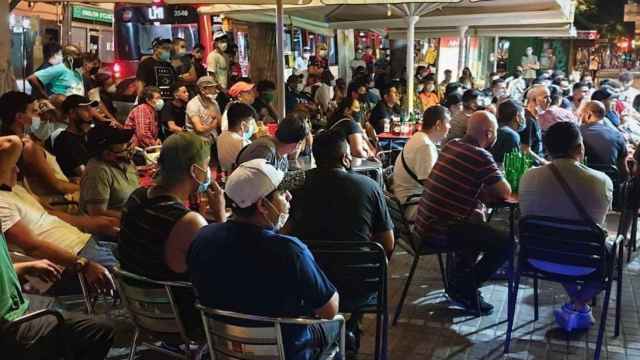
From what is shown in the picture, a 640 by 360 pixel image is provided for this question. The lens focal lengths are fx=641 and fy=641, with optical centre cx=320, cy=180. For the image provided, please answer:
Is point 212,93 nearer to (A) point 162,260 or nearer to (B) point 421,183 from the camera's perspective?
(B) point 421,183

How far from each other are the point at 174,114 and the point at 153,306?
5.40m

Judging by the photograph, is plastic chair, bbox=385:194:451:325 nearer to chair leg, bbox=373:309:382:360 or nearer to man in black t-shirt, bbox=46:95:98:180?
chair leg, bbox=373:309:382:360

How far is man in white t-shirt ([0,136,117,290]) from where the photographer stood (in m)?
3.28

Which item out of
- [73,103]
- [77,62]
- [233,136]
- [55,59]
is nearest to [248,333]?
[233,136]

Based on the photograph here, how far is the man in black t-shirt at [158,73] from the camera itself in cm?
911

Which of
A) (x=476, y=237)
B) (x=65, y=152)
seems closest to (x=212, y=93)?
(x=65, y=152)

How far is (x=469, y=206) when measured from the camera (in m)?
4.49

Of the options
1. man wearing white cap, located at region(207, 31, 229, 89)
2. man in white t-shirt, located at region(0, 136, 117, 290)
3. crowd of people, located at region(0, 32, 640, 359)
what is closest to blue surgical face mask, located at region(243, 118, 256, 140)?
crowd of people, located at region(0, 32, 640, 359)

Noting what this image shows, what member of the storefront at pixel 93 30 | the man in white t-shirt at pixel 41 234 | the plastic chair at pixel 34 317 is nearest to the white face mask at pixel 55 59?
the man in white t-shirt at pixel 41 234

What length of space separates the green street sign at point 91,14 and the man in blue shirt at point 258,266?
12.6 meters

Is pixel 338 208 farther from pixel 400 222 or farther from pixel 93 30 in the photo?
pixel 93 30

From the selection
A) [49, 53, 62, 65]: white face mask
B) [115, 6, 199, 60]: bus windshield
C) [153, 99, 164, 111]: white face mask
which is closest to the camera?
[153, 99, 164, 111]: white face mask

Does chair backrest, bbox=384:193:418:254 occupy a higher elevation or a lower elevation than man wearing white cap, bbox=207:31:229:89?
lower

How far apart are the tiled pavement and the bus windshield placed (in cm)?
866
